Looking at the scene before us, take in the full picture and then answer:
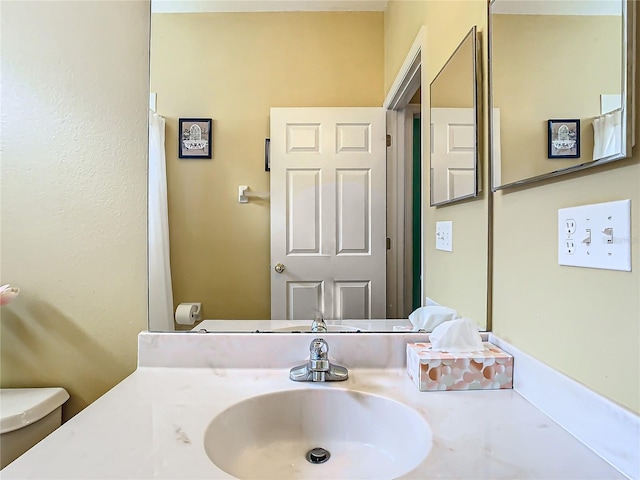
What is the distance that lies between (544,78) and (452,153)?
13.0 inches

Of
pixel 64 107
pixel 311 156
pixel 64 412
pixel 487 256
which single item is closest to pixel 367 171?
pixel 311 156

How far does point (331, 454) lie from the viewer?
77cm

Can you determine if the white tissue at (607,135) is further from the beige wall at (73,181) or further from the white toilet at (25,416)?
the white toilet at (25,416)

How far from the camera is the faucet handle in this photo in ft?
2.82

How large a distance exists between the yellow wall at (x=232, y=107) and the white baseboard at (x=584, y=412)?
669mm

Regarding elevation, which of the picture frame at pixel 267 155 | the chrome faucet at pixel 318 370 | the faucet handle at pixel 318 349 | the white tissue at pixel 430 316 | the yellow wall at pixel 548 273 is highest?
the picture frame at pixel 267 155

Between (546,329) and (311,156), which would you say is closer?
(546,329)

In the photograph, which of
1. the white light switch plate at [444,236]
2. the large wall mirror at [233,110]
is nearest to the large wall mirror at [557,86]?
the white light switch plate at [444,236]

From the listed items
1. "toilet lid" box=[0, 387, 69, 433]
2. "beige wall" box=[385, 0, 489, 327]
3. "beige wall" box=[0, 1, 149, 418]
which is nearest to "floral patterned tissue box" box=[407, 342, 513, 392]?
"beige wall" box=[385, 0, 489, 327]

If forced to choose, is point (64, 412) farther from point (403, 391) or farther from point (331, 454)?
point (403, 391)

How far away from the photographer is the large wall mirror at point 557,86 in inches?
20.4

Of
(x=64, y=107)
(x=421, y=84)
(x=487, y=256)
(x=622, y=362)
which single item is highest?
(x=421, y=84)

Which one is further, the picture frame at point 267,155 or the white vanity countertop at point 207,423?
the picture frame at point 267,155

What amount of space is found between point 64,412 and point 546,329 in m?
1.26
